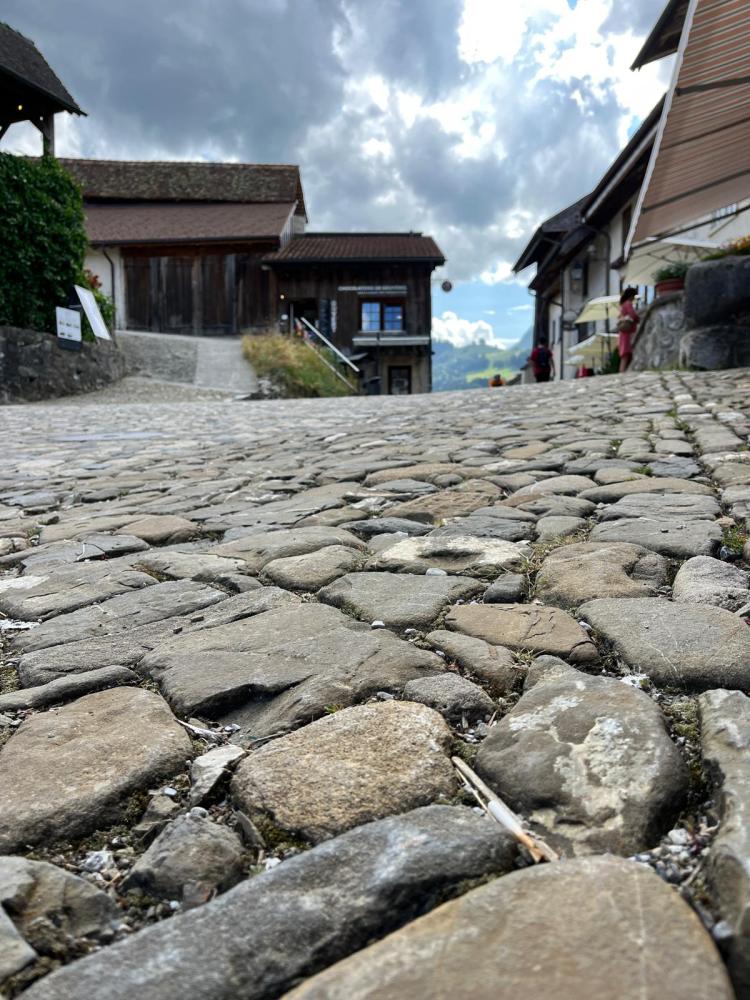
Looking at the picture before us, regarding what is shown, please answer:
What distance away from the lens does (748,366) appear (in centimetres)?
911

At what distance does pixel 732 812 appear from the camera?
2.94ft

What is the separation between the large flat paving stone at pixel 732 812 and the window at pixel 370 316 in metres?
24.6

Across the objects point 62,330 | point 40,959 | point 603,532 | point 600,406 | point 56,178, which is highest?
point 56,178

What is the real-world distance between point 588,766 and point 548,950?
395 millimetres

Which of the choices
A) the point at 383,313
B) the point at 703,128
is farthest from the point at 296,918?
the point at 383,313

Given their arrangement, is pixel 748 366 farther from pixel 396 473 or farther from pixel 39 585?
pixel 39 585

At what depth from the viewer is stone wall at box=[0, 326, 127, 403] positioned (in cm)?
1250

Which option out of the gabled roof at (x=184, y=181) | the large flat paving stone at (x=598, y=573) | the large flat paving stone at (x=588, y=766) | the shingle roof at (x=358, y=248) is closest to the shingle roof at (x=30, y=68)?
the shingle roof at (x=358, y=248)

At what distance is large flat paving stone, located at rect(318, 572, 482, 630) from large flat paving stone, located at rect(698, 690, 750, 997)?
71cm

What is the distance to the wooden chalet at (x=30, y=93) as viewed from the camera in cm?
1487

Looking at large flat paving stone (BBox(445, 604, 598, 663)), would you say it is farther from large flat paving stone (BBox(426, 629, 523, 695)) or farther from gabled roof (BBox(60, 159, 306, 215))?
gabled roof (BBox(60, 159, 306, 215))

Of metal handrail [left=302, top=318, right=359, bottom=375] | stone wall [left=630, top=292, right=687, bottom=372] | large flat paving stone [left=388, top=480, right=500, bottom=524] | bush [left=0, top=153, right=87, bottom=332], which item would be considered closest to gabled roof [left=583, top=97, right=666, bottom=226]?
stone wall [left=630, top=292, right=687, bottom=372]

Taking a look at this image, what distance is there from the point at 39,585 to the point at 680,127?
5.81 m

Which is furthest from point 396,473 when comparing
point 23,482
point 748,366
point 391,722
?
point 748,366
